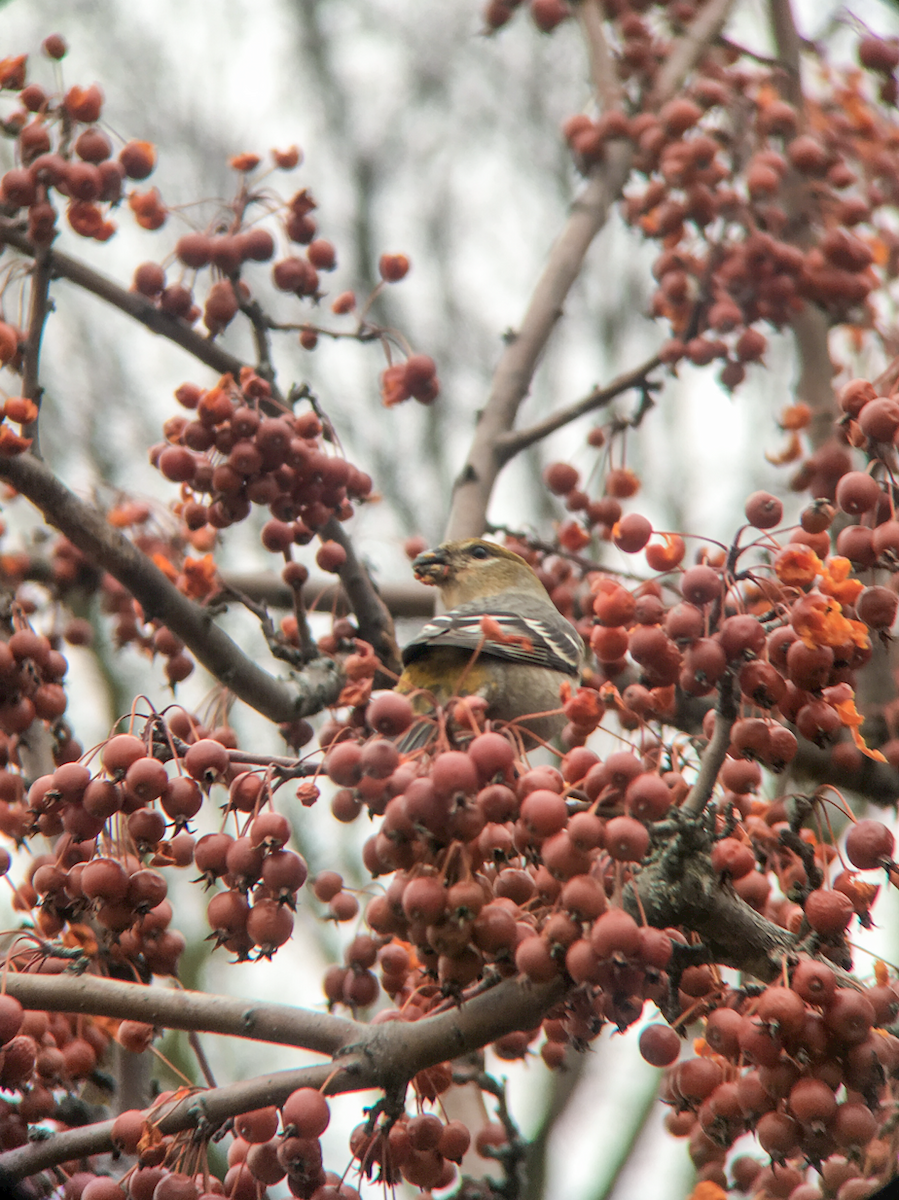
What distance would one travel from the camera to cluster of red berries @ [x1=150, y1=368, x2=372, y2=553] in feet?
9.14

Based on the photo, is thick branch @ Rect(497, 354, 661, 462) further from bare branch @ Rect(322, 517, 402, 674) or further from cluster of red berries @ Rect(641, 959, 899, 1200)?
cluster of red berries @ Rect(641, 959, 899, 1200)

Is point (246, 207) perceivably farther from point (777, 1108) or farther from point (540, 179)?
point (540, 179)

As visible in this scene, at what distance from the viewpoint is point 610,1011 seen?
1646 mm

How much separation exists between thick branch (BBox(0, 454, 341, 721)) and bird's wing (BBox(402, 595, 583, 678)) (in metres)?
0.30

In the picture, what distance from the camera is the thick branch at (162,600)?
265 centimetres

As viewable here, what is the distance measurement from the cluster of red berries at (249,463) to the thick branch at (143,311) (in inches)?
8.6

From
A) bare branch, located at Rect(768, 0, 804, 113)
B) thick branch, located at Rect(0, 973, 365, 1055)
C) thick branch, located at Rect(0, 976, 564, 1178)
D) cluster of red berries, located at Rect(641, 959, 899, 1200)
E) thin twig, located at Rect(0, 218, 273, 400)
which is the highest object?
bare branch, located at Rect(768, 0, 804, 113)

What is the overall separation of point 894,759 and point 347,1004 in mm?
1564

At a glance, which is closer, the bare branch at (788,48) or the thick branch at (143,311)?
the thick branch at (143,311)

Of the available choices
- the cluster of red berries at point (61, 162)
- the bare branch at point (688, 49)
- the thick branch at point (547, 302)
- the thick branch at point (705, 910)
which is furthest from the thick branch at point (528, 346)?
the thick branch at point (705, 910)

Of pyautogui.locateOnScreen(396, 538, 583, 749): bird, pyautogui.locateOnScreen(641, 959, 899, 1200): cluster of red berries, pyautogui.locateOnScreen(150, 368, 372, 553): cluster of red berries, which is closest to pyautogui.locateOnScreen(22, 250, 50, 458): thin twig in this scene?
pyautogui.locateOnScreen(150, 368, 372, 553): cluster of red berries

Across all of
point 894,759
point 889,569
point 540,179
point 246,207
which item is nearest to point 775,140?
point 246,207

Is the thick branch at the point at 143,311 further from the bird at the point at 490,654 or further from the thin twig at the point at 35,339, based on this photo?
the bird at the point at 490,654

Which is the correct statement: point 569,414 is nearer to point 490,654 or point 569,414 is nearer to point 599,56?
point 490,654
